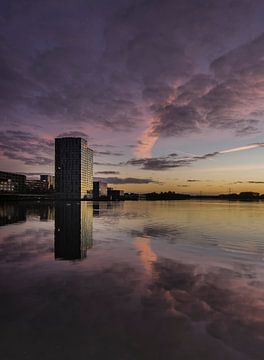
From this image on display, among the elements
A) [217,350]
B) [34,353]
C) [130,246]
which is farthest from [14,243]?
[217,350]

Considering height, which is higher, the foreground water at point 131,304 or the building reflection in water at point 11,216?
the building reflection in water at point 11,216

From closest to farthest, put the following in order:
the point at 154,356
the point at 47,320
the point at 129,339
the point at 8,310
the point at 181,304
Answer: the point at 154,356 → the point at 129,339 → the point at 47,320 → the point at 8,310 → the point at 181,304

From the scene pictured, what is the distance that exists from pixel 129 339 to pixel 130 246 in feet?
47.4

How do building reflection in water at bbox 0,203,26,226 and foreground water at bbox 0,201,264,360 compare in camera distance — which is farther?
building reflection in water at bbox 0,203,26,226

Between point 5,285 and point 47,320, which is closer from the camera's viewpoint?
point 47,320

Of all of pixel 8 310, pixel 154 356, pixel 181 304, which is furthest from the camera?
pixel 181 304

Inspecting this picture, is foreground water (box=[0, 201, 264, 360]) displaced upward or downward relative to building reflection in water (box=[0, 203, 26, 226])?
downward

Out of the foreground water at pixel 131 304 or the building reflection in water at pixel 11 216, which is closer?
the foreground water at pixel 131 304

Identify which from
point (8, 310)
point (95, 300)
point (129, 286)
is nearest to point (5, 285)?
point (8, 310)

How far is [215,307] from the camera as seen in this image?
32.9 ft

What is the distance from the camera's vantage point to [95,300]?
1051 cm

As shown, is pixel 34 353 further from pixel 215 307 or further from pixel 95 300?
pixel 215 307

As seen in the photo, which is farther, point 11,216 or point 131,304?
point 11,216

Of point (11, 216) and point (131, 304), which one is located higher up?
point (11, 216)
